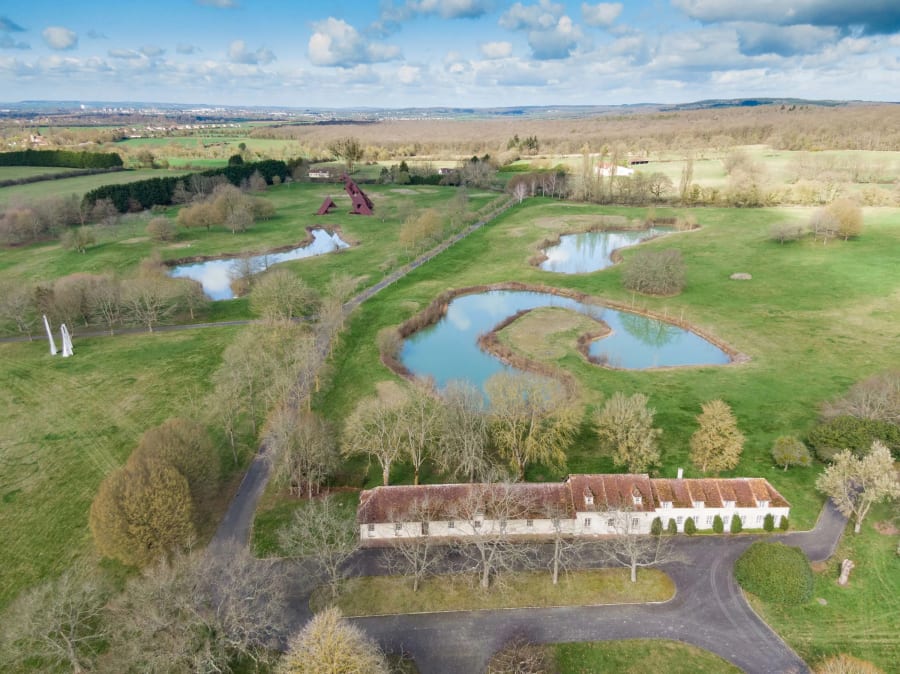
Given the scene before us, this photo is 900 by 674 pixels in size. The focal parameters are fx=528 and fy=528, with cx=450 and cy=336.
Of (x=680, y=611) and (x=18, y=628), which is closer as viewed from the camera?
(x=18, y=628)

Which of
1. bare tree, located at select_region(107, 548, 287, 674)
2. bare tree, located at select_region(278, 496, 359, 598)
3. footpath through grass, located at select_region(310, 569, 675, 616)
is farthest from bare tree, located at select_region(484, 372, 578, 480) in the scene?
bare tree, located at select_region(107, 548, 287, 674)

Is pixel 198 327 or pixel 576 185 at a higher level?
pixel 576 185

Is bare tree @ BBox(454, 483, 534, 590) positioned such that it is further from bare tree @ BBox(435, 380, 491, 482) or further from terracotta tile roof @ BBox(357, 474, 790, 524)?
bare tree @ BBox(435, 380, 491, 482)

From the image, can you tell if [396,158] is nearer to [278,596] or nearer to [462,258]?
[462,258]

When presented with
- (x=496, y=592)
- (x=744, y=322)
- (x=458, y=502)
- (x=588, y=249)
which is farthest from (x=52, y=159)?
(x=496, y=592)

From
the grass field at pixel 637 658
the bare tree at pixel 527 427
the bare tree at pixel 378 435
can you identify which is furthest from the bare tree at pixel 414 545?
the bare tree at pixel 527 427

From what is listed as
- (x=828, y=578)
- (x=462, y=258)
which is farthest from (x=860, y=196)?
(x=828, y=578)

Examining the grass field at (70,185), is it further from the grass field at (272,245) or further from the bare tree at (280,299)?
the bare tree at (280,299)
